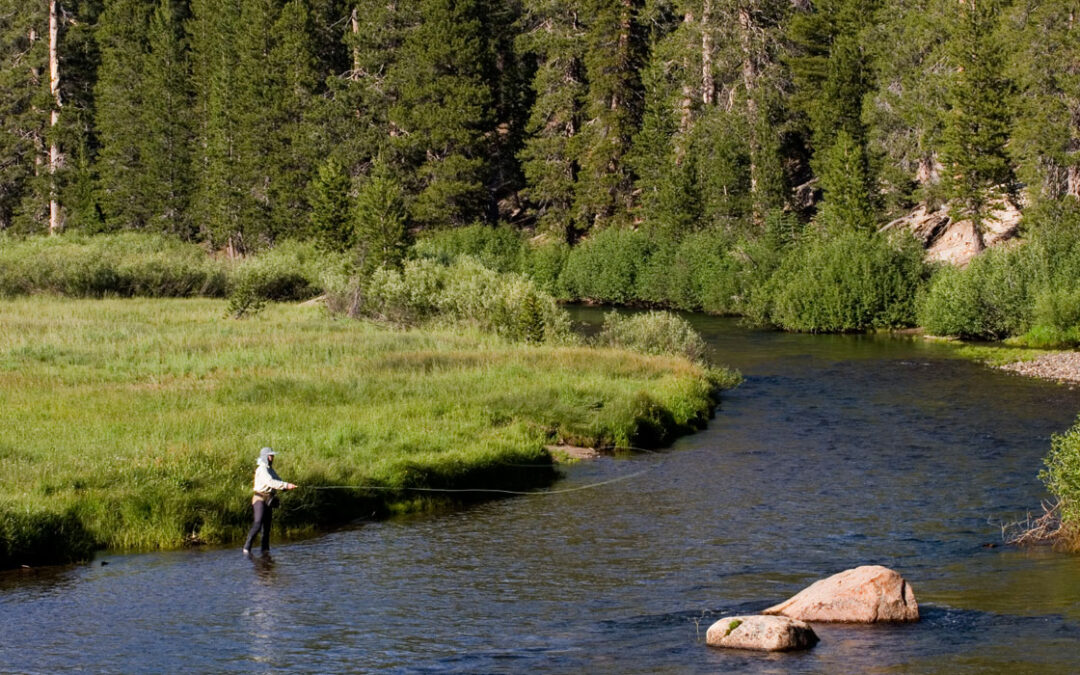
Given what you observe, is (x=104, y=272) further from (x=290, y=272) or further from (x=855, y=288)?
(x=855, y=288)

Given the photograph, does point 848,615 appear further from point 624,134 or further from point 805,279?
point 624,134

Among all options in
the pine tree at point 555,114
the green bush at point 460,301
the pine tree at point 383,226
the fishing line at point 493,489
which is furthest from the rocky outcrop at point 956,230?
the fishing line at point 493,489

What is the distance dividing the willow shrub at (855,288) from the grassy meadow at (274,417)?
20282 millimetres

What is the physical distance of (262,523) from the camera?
21953 mm

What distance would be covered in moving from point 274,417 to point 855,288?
130 feet

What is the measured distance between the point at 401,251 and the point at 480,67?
1280 inches

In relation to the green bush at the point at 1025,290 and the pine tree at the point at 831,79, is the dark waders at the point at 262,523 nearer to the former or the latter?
the green bush at the point at 1025,290

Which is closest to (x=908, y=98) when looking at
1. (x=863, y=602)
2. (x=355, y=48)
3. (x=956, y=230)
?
(x=956, y=230)

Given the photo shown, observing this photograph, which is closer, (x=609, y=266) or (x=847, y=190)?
(x=847, y=190)

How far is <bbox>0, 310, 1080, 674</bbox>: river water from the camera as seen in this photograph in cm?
1673

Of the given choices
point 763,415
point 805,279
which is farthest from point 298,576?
point 805,279

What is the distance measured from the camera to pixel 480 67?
89.9 m

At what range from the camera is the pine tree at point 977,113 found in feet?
208

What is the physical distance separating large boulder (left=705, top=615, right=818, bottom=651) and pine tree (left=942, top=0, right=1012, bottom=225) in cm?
5172
